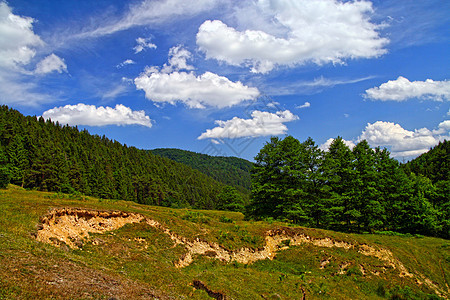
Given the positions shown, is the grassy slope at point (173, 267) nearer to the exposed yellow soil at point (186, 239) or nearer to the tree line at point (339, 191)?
the exposed yellow soil at point (186, 239)

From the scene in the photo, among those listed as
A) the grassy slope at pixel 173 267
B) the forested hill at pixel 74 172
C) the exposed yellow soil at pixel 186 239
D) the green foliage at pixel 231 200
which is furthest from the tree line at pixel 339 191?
the green foliage at pixel 231 200

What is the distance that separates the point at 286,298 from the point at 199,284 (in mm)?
6484

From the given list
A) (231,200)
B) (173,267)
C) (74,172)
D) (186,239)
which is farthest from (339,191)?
(74,172)

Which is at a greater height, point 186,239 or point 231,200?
point 186,239

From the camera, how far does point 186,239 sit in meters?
23.2

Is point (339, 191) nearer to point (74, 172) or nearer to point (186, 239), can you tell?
point (186, 239)

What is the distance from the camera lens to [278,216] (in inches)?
1777

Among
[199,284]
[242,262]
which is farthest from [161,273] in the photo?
[242,262]

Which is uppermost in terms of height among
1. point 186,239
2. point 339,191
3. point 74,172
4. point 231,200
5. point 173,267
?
point 74,172

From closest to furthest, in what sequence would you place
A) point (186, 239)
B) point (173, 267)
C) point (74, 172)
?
point (173, 267) < point (186, 239) < point (74, 172)

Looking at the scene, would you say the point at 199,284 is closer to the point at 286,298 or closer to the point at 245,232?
the point at 286,298

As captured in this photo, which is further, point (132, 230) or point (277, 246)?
point (277, 246)

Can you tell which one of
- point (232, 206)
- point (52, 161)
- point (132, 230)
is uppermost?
point (52, 161)

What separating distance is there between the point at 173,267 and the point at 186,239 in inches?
198
